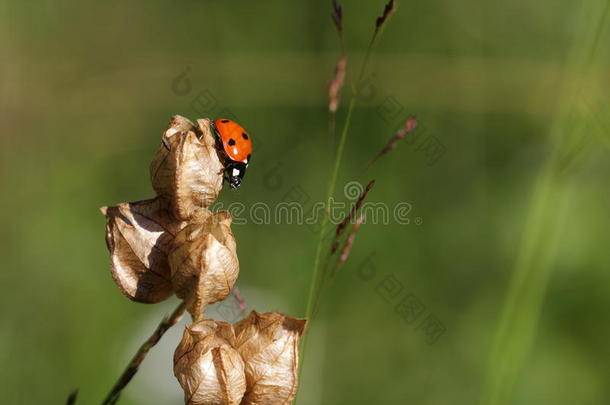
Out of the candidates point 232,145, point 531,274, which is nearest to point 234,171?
point 232,145

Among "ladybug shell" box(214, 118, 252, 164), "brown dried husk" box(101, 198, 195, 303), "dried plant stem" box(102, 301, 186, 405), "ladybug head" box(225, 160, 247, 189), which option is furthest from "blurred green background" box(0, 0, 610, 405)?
"dried plant stem" box(102, 301, 186, 405)

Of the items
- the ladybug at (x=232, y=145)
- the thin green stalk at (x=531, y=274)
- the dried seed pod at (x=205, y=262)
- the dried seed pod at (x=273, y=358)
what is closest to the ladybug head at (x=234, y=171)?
the ladybug at (x=232, y=145)

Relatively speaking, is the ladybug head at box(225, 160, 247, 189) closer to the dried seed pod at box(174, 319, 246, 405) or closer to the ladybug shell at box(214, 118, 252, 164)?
the ladybug shell at box(214, 118, 252, 164)

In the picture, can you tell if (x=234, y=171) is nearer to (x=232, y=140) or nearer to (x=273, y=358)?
(x=232, y=140)

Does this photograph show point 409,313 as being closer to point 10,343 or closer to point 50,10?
point 10,343

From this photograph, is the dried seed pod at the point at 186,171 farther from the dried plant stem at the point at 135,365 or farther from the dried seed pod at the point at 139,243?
the dried plant stem at the point at 135,365

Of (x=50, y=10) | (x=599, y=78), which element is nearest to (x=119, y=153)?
(x=50, y=10)
